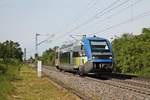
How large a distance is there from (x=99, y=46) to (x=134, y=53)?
13.1m

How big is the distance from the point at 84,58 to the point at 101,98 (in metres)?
14.3

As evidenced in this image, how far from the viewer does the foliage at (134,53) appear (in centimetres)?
4241

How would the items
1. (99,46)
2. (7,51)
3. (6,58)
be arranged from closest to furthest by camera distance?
(99,46), (6,58), (7,51)

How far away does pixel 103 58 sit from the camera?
1196 inches

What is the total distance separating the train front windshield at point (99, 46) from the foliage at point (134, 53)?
1049 centimetres

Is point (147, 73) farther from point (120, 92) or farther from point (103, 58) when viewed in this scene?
point (120, 92)

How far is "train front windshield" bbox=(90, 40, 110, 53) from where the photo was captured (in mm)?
31000

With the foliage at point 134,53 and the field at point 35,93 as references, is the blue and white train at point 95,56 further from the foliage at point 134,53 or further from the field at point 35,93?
the foliage at point 134,53

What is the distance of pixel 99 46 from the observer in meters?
31.3

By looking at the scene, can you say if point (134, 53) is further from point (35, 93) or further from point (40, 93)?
point (35, 93)

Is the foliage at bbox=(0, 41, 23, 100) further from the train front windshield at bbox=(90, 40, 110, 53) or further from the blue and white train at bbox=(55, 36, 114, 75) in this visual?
the train front windshield at bbox=(90, 40, 110, 53)

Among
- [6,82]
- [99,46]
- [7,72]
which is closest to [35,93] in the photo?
[6,82]

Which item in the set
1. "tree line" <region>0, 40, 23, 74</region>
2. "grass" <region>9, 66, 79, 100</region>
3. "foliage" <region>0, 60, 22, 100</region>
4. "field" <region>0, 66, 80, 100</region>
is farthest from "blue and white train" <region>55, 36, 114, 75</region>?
"tree line" <region>0, 40, 23, 74</region>

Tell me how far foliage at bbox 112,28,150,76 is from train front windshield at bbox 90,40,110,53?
10493mm
